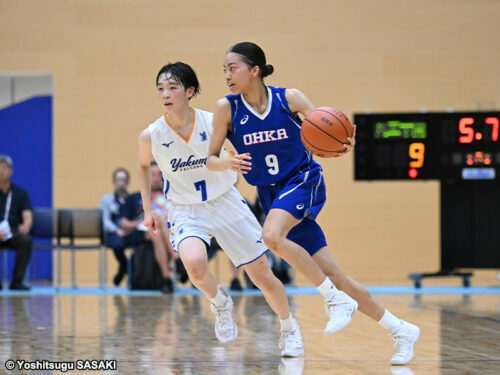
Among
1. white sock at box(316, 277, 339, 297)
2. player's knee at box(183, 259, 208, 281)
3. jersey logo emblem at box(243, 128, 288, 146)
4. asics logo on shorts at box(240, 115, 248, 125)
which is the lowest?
white sock at box(316, 277, 339, 297)

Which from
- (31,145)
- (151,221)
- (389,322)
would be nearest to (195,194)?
(151,221)

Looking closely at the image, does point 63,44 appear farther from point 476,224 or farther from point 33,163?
point 476,224

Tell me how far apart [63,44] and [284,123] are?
846cm

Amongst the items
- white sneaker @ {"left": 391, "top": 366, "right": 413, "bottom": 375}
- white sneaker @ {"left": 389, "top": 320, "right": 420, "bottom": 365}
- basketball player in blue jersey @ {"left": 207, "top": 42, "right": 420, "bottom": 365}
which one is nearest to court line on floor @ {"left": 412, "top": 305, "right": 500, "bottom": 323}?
white sneaker @ {"left": 389, "top": 320, "right": 420, "bottom": 365}

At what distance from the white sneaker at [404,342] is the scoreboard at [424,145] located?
216 inches

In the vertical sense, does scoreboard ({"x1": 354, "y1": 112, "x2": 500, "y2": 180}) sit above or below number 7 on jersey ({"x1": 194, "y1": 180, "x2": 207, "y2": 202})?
above

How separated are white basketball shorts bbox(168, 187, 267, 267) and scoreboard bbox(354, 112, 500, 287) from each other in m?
5.12

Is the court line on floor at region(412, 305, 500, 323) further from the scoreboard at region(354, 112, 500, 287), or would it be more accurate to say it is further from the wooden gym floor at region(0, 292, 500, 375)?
the scoreboard at region(354, 112, 500, 287)

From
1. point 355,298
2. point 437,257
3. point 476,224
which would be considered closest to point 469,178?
point 476,224

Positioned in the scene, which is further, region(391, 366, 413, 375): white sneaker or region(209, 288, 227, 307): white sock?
region(209, 288, 227, 307): white sock

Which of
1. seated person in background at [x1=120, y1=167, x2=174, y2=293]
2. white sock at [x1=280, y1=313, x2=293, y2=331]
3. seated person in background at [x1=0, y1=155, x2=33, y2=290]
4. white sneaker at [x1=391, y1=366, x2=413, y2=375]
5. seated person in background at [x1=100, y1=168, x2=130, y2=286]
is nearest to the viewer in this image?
white sneaker at [x1=391, y1=366, x2=413, y2=375]

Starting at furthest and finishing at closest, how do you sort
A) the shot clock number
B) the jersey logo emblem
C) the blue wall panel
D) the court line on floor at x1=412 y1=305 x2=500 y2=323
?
the blue wall panel < the shot clock number < the court line on floor at x1=412 y1=305 x2=500 y2=323 < the jersey logo emblem

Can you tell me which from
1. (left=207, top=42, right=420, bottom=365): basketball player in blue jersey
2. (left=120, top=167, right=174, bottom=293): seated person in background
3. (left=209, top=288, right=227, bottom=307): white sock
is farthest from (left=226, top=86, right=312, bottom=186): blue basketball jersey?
(left=120, top=167, right=174, bottom=293): seated person in background

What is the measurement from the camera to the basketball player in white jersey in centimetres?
409
